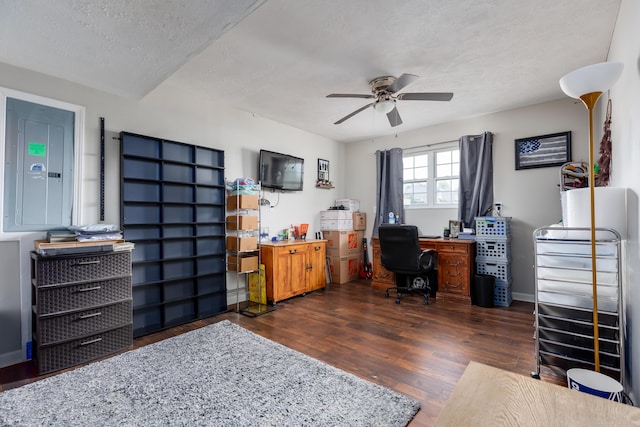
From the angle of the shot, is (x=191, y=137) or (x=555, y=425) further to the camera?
(x=191, y=137)

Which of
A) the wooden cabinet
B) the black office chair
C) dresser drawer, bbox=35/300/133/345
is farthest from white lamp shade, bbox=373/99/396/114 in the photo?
dresser drawer, bbox=35/300/133/345

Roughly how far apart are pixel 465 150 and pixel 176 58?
4005mm

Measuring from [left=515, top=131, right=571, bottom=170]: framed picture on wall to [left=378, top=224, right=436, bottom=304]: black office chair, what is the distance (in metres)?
1.82

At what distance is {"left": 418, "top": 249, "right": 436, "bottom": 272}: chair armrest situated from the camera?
3.88m

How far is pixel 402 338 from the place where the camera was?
9.10ft

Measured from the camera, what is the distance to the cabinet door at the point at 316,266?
4457mm

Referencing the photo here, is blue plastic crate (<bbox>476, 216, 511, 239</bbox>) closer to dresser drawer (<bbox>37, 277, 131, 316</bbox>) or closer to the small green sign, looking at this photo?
dresser drawer (<bbox>37, 277, 131, 316</bbox>)

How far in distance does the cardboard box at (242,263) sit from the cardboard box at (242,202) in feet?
2.14

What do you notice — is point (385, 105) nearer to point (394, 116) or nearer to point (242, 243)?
point (394, 116)

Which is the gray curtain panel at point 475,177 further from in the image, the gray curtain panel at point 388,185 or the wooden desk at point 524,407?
the wooden desk at point 524,407

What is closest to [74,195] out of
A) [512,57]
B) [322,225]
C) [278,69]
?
[278,69]

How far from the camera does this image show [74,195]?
2.69 meters

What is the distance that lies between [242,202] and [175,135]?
1.10 meters

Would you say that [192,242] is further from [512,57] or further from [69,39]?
[512,57]
